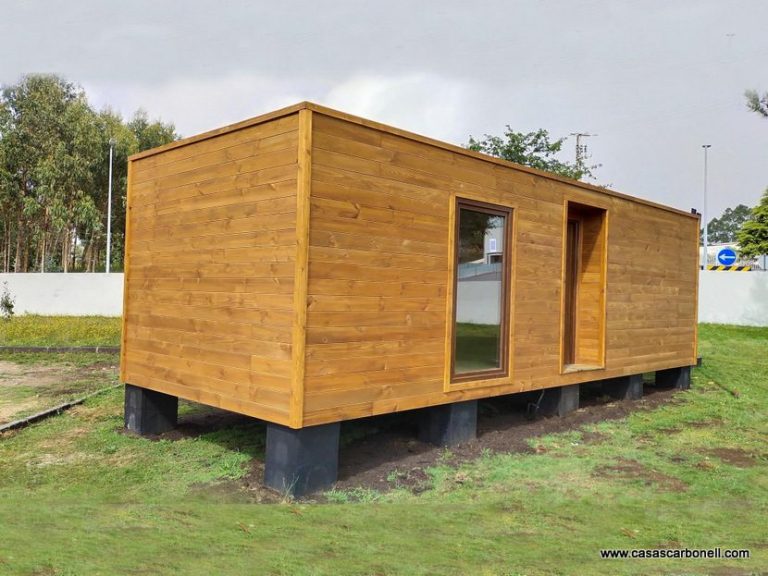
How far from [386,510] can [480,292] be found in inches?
96.5

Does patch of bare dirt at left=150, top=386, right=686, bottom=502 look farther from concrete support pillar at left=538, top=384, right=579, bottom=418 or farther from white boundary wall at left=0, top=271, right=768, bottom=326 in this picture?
white boundary wall at left=0, top=271, right=768, bottom=326

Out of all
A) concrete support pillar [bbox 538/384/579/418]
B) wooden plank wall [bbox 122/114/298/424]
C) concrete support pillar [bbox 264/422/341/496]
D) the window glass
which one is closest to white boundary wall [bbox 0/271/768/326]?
concrete support pillar [bbox 538/384/579/418]

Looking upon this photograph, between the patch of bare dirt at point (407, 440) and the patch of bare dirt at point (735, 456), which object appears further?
the patch of bare dirt at point (735, 456)

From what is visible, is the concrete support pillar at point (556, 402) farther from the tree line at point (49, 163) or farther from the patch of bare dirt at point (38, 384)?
the tree line at point (49, 163)

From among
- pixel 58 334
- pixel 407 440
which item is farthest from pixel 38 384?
pixel 58 334

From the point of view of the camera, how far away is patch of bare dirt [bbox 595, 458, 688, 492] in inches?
179

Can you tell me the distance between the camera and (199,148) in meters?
5.17

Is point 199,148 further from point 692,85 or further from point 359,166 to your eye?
point 692,85

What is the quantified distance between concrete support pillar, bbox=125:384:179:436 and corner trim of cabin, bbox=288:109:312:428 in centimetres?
239

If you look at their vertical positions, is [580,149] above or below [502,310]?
above

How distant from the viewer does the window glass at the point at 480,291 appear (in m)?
5.44

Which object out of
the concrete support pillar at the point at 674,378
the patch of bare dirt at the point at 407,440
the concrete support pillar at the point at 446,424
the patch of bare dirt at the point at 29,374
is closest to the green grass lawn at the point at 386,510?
the patch of bare dirt at the point at 407,440

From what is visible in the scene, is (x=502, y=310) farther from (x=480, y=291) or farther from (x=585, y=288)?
(x=585, y=288)

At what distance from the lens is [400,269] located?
4.83 meters
